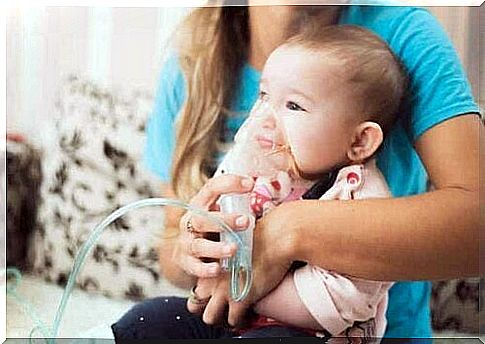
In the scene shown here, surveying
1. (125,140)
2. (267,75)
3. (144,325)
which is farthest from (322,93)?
(144,325)

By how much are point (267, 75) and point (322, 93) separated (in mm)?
158

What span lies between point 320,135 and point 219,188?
0.31 meters

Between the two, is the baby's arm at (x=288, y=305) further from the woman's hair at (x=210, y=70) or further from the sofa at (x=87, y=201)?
the woman's hair at (x=210, y=70)

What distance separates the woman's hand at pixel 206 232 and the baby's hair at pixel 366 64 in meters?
0.39

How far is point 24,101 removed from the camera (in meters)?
2.51

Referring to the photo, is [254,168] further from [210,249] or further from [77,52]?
[77,52]

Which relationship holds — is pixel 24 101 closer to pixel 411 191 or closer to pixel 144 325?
pixel 144 325

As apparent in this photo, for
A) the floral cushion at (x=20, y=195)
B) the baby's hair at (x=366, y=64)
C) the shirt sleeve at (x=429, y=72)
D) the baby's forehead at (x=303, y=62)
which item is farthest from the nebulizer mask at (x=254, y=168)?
the floral cushion at (x=20, y=195)

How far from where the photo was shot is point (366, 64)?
2479 millimetres

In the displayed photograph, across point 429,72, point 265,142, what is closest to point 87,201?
point 265,142

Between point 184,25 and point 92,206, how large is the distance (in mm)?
554

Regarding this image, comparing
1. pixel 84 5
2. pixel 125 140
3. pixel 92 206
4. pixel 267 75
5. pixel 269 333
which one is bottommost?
pixel 269 333

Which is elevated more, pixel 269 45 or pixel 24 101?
pixel 269 45

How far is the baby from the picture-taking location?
8.13 ft
